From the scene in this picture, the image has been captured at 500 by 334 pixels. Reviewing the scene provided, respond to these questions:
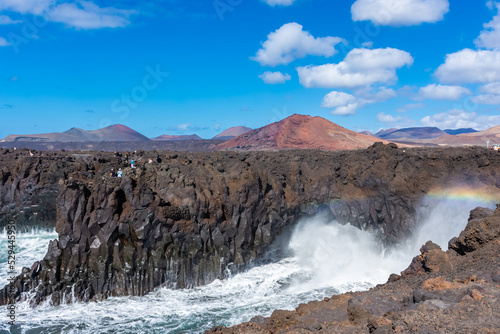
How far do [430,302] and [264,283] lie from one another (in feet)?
48.7

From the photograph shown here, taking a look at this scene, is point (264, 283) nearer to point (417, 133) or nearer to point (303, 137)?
point (303, 137)

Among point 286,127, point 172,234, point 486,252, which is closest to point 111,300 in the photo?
point 172,234

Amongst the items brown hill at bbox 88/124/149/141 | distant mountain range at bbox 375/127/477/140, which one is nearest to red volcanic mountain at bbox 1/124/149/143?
brown hill at bbox 88/124/149/141

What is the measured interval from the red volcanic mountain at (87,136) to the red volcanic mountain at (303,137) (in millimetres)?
72139

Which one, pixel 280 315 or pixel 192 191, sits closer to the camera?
pixel 280 315

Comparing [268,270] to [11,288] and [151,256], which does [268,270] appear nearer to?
[151,256]

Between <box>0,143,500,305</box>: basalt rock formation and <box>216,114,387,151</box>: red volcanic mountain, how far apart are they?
96.0 feet

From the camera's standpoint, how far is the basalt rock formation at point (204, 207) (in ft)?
68.4

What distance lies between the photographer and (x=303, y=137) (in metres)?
65.1

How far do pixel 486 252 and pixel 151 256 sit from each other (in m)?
17.6

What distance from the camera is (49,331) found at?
16.8m

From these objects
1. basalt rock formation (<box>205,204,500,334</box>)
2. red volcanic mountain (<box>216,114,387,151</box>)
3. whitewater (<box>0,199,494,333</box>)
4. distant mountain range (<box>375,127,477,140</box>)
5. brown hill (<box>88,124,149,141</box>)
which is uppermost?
distant mountain range (<box>375,127,477,140</box>)

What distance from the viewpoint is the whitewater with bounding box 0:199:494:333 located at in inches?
695

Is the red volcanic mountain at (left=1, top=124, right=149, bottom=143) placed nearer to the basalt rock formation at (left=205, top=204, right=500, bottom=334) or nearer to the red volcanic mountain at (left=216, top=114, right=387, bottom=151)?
the red volcanic mountain at (left=216, top=114, right=387, bottom=151)
